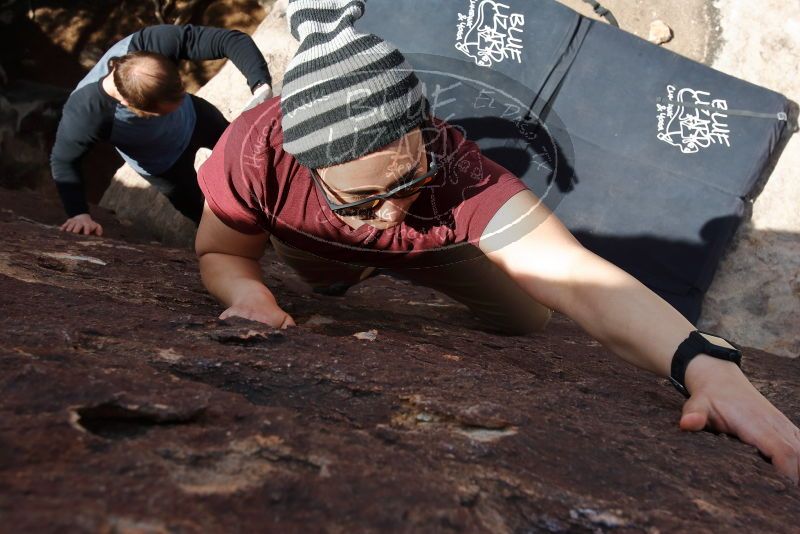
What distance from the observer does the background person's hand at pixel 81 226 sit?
133 inches

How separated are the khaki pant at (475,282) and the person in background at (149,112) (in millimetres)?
1067

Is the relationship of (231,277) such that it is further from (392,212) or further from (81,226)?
(81,226)

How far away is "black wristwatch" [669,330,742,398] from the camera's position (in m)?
1.53

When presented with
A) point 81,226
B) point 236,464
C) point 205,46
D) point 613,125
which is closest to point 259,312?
point 236,464

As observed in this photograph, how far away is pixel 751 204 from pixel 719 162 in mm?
355

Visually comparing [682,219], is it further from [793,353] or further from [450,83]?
[450,83]

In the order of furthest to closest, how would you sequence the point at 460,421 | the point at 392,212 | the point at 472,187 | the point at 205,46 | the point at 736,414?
1. the point at 205,46
2. the point at 472,187
3. the point at 392,212
4. the point at 736,414
5. the point at 460,421

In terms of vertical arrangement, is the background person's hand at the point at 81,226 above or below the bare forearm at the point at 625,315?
below

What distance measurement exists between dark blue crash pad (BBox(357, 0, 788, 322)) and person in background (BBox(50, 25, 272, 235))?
1.07 meters

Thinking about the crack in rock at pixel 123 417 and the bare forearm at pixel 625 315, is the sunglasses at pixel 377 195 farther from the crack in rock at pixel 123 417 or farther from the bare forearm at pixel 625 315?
the crack in rock at pixel 123 417

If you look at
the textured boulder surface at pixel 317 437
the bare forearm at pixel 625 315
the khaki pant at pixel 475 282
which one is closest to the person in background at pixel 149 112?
the khaki pant at pixel 475 282

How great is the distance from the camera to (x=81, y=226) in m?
3.39

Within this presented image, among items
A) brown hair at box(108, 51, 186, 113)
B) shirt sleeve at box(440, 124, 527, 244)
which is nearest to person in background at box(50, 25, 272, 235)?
brown hair at box(108, 51, 186, 113)

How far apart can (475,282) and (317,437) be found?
1620 mm
